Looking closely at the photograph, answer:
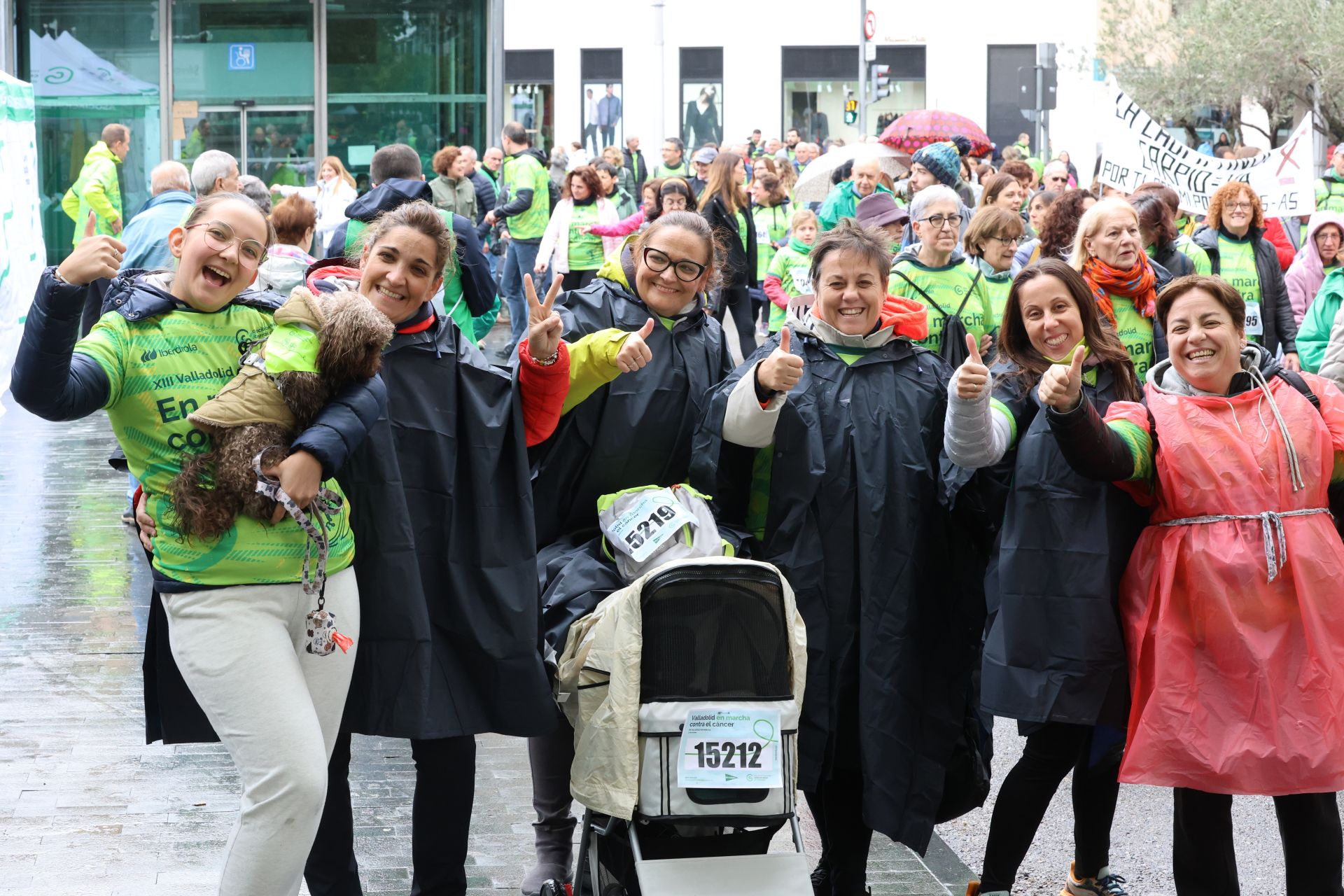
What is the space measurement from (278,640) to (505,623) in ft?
2.21

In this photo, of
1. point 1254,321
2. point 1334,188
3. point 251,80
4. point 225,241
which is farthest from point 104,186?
point 225,241

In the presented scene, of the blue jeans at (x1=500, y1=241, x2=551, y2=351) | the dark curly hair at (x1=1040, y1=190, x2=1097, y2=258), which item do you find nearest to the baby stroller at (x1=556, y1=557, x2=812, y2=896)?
the dark curly hair at (x1=1040, y1=190, x2=1097, y2=258)

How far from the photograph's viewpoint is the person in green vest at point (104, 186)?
544 inches

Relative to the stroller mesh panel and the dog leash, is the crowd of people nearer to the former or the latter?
the dog leash

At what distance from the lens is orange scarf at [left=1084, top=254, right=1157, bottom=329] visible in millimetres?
5797

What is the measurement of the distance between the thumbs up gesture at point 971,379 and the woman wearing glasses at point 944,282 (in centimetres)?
309

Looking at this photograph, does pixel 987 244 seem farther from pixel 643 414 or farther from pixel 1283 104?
pixel 1283 104

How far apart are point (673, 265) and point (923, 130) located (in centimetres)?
1249

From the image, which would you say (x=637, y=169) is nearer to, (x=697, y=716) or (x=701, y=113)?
(x=701, y=113)

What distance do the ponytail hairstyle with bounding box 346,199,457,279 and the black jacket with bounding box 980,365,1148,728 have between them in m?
1.59

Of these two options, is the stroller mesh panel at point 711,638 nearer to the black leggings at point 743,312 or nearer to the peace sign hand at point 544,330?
the peace sign hand at point 544,330

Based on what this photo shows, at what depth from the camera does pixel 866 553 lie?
4.42 m

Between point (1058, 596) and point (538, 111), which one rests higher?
point (538, 111)

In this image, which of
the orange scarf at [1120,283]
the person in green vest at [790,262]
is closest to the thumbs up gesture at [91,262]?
the orange scarf at [1120,283]
